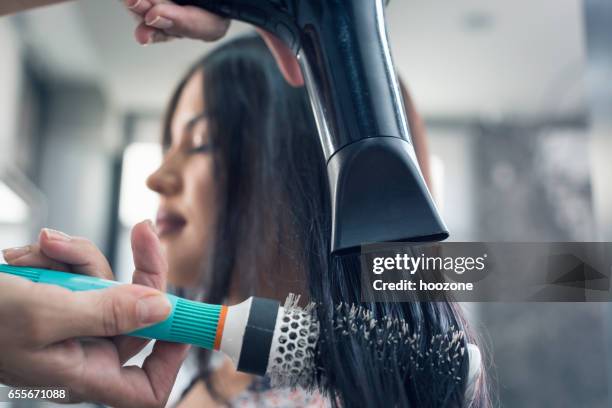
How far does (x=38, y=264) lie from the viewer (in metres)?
0.43

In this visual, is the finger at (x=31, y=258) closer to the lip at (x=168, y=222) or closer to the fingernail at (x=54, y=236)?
the fingernail at (x=54, y=236)

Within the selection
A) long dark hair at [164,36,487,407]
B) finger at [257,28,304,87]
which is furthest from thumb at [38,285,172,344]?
finger at [257,28,304,87]

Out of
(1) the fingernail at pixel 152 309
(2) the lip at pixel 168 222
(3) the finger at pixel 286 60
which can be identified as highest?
(3) the finger at pixel 286 60

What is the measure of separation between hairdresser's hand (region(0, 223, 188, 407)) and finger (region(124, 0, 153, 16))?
0.18 metres

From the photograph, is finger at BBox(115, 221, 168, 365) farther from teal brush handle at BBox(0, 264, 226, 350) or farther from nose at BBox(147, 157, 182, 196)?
nose at BBox(147, 157, 182, 196)

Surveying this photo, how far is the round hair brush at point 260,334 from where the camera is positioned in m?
0.41

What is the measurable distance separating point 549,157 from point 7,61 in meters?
0.57

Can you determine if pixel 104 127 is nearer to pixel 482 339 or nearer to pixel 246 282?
pixel 246 282

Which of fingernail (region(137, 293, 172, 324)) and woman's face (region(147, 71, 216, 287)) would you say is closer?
fingernail (region(137, 293, 172, 324))

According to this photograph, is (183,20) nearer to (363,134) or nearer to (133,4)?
(133,4)

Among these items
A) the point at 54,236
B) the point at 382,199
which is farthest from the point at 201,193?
the point at 382,199

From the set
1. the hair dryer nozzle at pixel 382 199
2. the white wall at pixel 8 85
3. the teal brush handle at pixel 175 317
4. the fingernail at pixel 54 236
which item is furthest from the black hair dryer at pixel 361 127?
the white wall at pixel 8 85

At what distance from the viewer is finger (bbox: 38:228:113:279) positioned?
43 cm

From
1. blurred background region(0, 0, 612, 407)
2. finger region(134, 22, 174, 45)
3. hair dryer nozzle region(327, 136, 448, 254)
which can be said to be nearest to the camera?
hair dryer nozzle region(327, 136, 448, 254)
